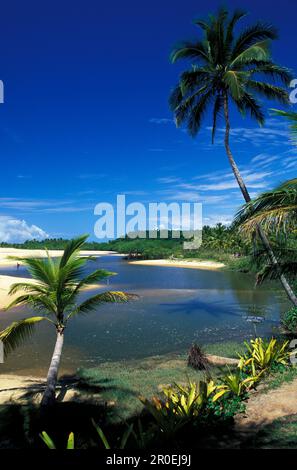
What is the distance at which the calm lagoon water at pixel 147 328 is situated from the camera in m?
15.3

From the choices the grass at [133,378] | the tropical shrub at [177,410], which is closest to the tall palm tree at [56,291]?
the grass at [133,378]

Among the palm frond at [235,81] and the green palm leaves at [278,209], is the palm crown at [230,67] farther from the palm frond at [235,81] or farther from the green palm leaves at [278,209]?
the green palm leaves at [278,209]

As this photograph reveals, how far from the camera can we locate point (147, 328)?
65.7 ft

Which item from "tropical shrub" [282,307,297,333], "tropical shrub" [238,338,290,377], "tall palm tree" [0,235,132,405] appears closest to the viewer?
"tall palm tree" [0,235,132,405]

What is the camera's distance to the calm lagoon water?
1527 cm

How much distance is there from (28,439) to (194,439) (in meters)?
3.81

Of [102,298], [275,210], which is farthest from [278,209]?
[102,298]

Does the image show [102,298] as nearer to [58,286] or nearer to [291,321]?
[58,286]

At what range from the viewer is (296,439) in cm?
617

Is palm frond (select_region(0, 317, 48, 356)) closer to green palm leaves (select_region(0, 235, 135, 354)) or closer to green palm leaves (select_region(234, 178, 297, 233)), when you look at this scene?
green palm leaves (select_region(0, 235, 135, 354))

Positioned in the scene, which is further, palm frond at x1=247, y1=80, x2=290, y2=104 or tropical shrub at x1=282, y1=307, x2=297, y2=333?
tropical shrub at x1=282, y1=307, x2=297, y2=333

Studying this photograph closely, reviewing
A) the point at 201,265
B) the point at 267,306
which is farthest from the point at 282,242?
the point at 201,265

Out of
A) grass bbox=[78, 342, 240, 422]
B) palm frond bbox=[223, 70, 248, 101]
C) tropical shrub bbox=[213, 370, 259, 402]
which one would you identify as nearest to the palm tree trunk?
grass bbox=[78, 342, 240, 422]
